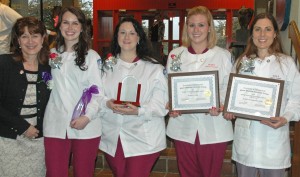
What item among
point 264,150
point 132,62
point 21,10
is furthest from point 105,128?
point 21,10

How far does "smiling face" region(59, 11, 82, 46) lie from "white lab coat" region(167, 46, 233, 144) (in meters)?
0.82

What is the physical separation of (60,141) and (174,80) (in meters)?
0.92

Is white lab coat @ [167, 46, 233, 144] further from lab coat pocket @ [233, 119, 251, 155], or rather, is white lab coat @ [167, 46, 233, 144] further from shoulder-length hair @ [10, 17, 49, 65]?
shoulder-length hair @ [10, 17, 49, 65]

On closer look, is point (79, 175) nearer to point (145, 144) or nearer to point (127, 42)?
point (145, 144)

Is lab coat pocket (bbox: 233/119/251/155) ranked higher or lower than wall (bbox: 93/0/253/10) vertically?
lower

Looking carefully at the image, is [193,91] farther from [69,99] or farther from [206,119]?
[69,99]

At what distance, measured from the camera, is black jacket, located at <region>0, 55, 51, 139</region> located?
105 inches

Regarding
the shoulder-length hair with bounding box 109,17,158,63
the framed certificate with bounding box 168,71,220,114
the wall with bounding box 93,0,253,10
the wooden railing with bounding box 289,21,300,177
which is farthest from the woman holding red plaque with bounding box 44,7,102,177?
the wall with bounding box 93,0,253,10

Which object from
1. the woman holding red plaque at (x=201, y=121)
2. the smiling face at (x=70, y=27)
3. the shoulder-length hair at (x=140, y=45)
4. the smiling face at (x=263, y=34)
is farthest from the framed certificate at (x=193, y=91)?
the smiling face at (x=70, y=27)

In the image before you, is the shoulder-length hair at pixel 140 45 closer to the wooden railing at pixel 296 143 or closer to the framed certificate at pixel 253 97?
the framed certificate at pixel 253 97

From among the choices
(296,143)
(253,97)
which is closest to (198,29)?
(253,97)

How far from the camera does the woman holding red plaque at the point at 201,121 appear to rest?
2.80 meters

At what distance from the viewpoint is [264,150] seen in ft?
8.80

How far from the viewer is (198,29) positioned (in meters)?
2.86
